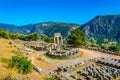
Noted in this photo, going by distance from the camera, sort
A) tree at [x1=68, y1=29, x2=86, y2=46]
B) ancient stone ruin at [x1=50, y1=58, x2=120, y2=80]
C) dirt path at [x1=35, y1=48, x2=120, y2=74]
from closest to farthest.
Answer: ancient stone ruin at [x1=50, y1=58, x2=120, y2=80] → dirt path at [x1=35, y1=48, x2=120, y2=74] → tree at [x1=68, y1=29, x2=86, y2=46]

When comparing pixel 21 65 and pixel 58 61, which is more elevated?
pixel 21 65

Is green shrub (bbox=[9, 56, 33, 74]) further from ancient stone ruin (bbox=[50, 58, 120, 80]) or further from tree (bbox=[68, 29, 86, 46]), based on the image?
tree (bbox=[68, 29, 86, 46])

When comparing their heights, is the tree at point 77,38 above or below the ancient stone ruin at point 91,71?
above

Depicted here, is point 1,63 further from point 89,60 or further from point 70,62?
point 89,60

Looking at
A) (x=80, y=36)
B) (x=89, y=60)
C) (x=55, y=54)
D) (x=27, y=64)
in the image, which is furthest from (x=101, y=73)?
(x=80, y=36)

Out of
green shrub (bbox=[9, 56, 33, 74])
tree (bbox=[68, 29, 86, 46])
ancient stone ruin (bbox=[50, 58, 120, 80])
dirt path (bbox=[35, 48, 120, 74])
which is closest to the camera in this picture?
green shrub (bbox=[9, 56, 33, 74])

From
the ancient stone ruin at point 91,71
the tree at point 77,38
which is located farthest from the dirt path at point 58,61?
the tree at point 77,38

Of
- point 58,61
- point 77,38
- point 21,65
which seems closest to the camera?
point 21,65

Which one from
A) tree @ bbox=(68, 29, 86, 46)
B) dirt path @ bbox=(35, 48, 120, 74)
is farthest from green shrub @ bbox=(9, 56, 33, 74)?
tree @ bbox=(68, 29, 86, 46)

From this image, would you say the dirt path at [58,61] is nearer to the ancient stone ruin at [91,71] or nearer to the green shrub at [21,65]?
the ancient stone ruin at [91,71]

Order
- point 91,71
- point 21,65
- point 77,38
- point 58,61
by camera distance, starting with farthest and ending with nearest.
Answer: point 77,38 < point 58,61 < point 91,71 < point 21,65

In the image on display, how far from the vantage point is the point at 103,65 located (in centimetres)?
5319

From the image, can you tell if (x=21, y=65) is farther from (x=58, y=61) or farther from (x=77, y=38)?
(x=77, y=38)

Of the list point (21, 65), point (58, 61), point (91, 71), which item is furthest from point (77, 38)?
point (21, 65)
